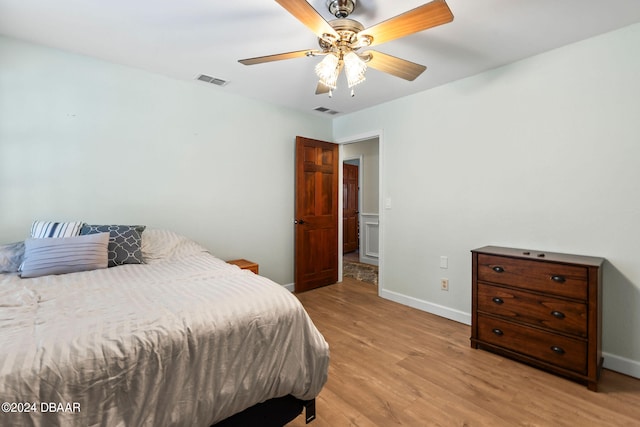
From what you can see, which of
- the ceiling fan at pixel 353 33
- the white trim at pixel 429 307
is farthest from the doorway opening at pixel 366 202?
the ceiling fan at pixel 353 33

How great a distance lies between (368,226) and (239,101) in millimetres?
3456

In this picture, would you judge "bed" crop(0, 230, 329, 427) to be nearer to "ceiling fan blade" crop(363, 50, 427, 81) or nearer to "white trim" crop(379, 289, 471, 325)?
"ceiling fan blade" crop(363, 50, 427, 81)

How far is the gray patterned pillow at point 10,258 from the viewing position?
6.35 feet

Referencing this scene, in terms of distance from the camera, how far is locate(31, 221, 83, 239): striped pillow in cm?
211

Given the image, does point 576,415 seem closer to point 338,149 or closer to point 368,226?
point 338,149

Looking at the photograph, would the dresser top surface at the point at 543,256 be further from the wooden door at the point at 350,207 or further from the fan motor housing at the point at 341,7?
the wooden door at the point at 350,207

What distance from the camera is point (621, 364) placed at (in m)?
2.08

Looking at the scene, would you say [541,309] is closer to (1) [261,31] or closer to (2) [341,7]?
(2) [341,7]

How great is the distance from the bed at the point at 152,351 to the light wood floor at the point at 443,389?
51 cm

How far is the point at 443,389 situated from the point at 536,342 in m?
0.83

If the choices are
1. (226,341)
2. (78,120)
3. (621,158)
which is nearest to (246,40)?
(78,120)

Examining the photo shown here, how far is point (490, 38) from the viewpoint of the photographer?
7.13 feet

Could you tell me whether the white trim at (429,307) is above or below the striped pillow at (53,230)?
below

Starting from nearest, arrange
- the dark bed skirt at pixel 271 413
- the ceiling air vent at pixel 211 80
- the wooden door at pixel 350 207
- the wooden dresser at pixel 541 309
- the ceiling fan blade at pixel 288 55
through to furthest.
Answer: the dark bed skirt at pixel 271 413
the ceiling fan blade at pixel 288 55
the wooden dresser at pixel 541 309
the ceiling air vent at pixel 211 80
the wooden door at pixel 350 207
